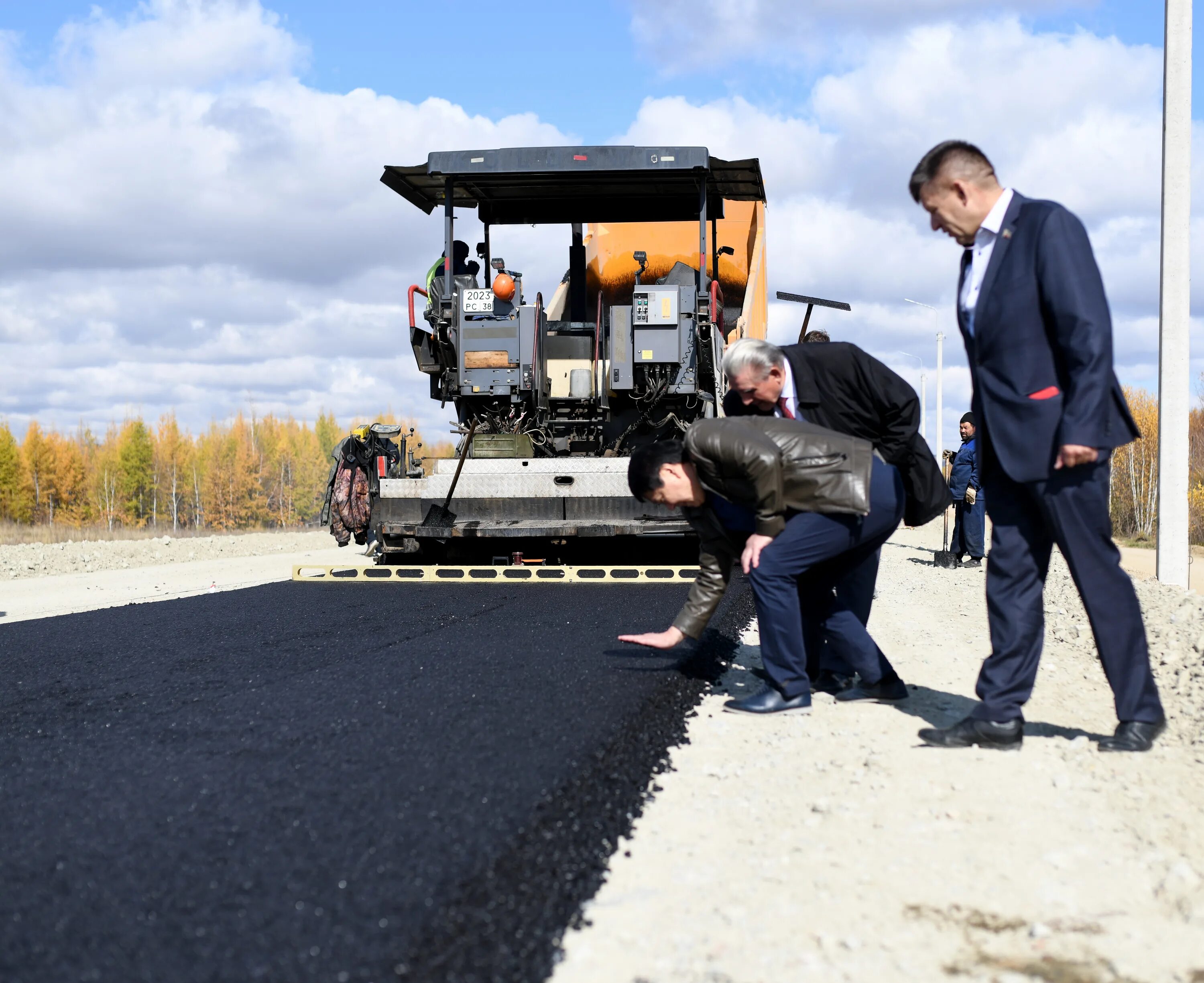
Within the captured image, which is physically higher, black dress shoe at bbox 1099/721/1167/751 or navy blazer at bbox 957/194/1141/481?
navy blazer at bbox 957/194/1141/481

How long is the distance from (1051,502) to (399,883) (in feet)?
6.66

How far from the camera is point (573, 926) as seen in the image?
6.08ft

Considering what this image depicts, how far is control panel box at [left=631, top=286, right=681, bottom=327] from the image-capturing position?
763 cm

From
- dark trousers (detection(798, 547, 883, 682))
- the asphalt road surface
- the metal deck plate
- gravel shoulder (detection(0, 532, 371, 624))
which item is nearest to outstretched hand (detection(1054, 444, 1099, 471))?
dark trousers (detection(798, 547, 883, 682))

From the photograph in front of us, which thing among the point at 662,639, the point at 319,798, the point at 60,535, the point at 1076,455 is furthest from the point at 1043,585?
the point at 60,535

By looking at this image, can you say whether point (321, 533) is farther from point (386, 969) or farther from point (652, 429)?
point (386, 969)

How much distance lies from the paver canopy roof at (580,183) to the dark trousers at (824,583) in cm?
451

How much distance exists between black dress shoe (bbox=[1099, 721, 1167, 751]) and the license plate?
5.68 m

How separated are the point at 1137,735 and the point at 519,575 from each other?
5.14m

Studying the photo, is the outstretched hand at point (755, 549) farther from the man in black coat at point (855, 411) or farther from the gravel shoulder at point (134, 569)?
the gravel shoulder at point (134, 569)

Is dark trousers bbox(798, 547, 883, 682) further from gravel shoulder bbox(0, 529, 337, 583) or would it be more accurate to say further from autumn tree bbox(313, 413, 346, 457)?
autumn tree bbox(313, 413, 346, 457)

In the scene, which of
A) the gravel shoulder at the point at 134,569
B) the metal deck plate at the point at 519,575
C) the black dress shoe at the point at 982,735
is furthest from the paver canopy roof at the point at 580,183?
the black dress shoe at the point at 982,735

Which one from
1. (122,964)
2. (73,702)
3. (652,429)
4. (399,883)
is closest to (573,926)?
(399,883)

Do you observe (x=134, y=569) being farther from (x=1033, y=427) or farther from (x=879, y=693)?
(x=1033, y=427)
